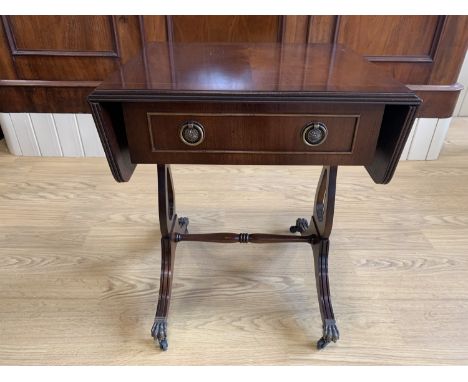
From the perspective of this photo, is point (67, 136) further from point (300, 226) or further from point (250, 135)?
point (250, 135)

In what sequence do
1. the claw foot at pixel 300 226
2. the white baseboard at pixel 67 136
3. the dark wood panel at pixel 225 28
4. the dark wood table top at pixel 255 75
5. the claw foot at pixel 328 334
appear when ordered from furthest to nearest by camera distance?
the white baseboard at pixel 67 136
the dark wood panel at pixel 225 28
the claw foot at pixel 300 226
the claw foot at pixel 328 334
the dark wood table top at pixel 255 75

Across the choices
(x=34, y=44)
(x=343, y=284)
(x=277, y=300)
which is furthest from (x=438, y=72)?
(x=34, y=44)

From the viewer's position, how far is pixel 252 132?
751 millimetres

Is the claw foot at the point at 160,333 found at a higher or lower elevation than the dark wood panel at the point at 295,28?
lower

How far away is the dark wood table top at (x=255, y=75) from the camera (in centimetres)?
69

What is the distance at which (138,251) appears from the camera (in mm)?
1349

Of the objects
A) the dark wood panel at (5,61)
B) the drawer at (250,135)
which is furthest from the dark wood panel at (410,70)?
the dark wood panel at (5,61)

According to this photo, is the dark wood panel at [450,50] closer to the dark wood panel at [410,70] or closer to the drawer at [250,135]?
the dark wood panel at [410,70]

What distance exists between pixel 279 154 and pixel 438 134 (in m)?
1.56

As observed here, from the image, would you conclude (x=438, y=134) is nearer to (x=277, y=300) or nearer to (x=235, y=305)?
(x=277, y=300)

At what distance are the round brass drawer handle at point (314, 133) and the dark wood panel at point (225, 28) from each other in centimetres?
109

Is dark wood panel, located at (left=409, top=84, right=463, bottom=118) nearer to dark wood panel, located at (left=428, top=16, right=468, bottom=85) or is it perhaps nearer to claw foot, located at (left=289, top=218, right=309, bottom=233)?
dark wood panel, located at (left=428, top=16, right=468, bottom=85)

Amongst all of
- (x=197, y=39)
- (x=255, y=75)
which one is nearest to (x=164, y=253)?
(x=255, y=75)

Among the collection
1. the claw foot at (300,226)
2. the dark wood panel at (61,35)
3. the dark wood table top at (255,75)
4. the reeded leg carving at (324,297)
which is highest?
the dark wood table top at (255,75)
